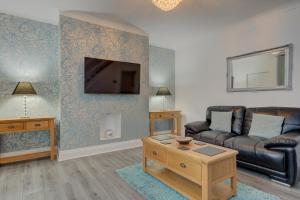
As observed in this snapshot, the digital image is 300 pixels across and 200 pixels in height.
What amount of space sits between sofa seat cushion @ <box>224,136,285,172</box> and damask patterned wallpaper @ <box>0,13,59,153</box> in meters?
3.32

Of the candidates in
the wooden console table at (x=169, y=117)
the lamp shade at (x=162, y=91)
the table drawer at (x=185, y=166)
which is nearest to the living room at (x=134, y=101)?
the table drawer at (x=185, y=166)

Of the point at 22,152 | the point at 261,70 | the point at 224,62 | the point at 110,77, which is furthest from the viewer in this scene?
the point at 224,62

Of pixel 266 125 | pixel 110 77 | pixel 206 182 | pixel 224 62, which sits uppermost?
pixel 224 62

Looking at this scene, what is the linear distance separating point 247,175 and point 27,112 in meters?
3.82

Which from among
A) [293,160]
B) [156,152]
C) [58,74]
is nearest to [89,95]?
[58,74]

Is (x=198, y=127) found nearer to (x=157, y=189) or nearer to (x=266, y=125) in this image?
(x=266, y=125)

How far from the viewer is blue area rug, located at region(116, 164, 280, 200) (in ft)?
6.33

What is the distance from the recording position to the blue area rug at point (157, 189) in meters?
1.93

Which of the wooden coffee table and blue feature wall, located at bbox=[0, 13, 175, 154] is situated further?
blue feature wall, located at bbox=[0, 13, 175, 154]

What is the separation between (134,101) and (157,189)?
2231 millimetres

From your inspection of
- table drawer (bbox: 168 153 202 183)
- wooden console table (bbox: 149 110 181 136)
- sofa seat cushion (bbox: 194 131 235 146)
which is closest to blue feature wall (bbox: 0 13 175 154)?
wooden console table (bbox: 149 110 181 136)

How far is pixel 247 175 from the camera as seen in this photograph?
251cm

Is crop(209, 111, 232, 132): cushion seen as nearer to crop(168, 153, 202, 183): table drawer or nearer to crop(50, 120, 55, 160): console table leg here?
crop(168, 153, 202, 183): table drawer

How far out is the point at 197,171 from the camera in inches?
69.9
